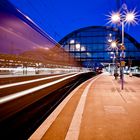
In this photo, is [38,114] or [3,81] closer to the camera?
[3,81]

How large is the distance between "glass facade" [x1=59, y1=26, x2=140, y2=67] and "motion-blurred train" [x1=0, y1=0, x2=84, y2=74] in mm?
72541

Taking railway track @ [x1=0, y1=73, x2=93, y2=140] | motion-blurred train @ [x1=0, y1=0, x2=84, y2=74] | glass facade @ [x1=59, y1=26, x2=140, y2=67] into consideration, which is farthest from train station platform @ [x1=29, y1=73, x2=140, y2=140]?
glass facade @ [x1=59, y1=26, x2=140, y2=67]

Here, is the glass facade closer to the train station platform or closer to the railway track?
the train station platform

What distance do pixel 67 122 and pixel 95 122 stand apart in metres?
0.78

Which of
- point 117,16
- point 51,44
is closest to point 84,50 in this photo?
point 117,16

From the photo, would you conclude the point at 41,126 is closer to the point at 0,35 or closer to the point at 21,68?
the point at 0,35

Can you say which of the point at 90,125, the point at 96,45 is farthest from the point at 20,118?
the point at 96,45

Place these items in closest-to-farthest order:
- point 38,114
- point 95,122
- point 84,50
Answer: point 95,122 → point 38,114 → point 84,50

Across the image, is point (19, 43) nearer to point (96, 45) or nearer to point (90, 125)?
point (90, 125)

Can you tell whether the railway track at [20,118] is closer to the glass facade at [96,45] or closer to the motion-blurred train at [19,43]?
the motion-blurred train at [19,43]

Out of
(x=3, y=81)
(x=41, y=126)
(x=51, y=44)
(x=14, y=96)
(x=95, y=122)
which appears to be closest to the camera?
(x=14, y=96)

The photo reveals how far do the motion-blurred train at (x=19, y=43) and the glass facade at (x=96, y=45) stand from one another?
72541mm

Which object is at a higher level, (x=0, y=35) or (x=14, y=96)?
(x=0, y=35)

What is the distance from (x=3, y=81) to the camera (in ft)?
25.1
